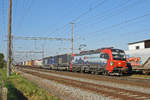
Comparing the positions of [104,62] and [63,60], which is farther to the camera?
[63,60]

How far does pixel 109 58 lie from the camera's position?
71.9 feet

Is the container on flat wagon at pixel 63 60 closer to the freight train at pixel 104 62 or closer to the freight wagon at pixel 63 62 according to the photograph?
the freight wagon at pixel 63 62

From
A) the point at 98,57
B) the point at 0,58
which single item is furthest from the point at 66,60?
the point at 0,58

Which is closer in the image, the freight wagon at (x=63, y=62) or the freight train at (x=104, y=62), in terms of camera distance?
the freight train at (x=104, y=62)

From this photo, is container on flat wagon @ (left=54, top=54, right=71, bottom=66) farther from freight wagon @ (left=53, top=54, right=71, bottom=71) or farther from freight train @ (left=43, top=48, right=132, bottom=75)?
freight train @ (left=43, top=48, right=132, bottom=75)

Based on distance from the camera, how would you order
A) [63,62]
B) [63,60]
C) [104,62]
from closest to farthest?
1. [104,62]
2. [63,62]
3. [63,60]

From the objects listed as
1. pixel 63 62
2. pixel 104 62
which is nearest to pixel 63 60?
pixel 63 62

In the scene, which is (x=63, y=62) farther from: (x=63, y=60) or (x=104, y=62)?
(x=104, y=62)

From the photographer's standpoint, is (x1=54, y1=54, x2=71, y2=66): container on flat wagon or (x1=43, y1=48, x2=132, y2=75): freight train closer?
(x1=43, y1=48, x2=132, y2=75): freight train

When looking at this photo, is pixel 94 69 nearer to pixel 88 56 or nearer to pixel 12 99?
pixel 88 56

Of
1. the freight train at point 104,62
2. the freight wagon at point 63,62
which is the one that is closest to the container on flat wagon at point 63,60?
the freight wagon at point 63,62

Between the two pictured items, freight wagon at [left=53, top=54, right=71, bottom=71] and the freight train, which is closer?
the freight train

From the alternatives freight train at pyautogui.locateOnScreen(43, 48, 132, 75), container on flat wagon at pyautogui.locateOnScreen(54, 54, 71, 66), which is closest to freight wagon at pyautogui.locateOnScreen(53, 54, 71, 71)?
container on flat wagon at pyautogui.locateOnScreen(54, 54, 71, 66)

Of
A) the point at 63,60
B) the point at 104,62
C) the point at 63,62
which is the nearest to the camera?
the point at 104,62
